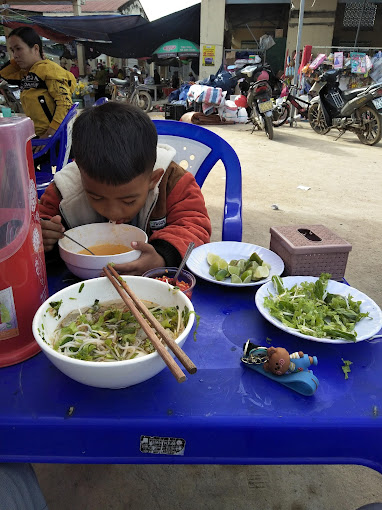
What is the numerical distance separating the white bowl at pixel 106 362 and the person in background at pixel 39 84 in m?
3.03

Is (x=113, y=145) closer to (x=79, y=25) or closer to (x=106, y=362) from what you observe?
(x=106, y=362)

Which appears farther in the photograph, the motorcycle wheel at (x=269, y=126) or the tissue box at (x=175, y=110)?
the tissue box at (x=175, y=110)

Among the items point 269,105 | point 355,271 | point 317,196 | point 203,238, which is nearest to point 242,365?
point 203,238

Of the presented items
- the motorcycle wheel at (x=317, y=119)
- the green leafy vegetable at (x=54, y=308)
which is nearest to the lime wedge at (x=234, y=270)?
the green leafy vegetable at (x=54, y=308)

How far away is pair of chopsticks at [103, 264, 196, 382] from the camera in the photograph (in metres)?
0.62

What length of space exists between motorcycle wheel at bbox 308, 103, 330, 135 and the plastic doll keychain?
8.79 metres

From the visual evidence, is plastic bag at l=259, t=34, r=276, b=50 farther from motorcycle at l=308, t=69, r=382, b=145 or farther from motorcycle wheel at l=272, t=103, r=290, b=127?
motorcycle at l=308, t=69, r=382, b=145

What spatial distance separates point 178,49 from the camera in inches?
602

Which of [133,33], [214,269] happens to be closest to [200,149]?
[214,269]

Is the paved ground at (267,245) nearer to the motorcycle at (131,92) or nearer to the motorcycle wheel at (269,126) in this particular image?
the motorcycle wheel at (269,126)

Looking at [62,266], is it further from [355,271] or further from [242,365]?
[355,271]

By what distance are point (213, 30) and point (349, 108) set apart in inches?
334

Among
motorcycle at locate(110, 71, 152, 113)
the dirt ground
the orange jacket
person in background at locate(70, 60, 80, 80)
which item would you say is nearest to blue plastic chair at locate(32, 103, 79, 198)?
the dirt ground

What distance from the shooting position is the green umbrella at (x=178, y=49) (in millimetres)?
15227
